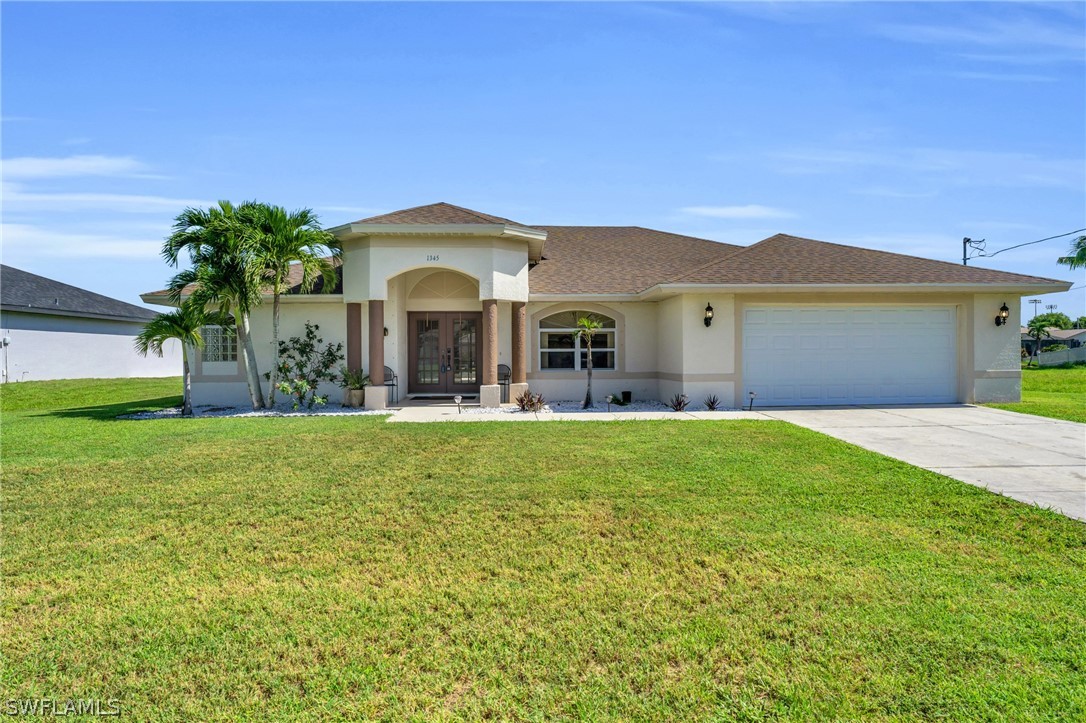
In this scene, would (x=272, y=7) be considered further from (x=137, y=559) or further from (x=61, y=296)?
(x=61, y=296)

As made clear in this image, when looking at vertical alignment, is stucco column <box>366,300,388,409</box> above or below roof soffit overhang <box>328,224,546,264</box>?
below

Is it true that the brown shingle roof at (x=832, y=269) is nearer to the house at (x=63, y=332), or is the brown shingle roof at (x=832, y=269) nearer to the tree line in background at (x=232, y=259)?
the tree line in background at (x=232, y=259)

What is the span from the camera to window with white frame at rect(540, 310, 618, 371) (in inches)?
675

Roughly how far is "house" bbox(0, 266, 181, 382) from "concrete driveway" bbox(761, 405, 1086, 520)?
30.3 metres

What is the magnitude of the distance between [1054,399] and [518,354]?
51.8ft

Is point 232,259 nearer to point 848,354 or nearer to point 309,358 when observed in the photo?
point 309,358

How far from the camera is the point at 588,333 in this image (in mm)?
15320

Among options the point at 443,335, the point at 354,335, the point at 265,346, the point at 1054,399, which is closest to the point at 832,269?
the point at 1054,399

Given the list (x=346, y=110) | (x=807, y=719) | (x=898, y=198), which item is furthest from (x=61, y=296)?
(x=898, y=198)

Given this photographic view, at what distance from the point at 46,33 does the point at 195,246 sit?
5741mm

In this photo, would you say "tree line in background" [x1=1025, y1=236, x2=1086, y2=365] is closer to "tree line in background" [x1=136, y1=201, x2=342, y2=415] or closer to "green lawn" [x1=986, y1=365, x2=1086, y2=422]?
"green lawn" [x1=986, y1=365, x2=1086, y2=422]

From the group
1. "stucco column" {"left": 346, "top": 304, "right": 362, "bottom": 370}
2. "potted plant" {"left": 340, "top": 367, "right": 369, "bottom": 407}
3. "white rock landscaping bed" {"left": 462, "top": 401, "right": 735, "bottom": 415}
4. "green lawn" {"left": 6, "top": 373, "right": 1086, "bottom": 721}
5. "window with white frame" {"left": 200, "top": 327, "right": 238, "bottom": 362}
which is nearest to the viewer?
"green lawn" {"left": 6, "top": 373, "right": 1086, "bottom": 721}

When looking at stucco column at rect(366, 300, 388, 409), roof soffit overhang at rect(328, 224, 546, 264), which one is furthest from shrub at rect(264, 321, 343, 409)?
roof soffit overhang at rect(328, 224, 546, 264)

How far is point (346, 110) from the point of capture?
12.8 meters
